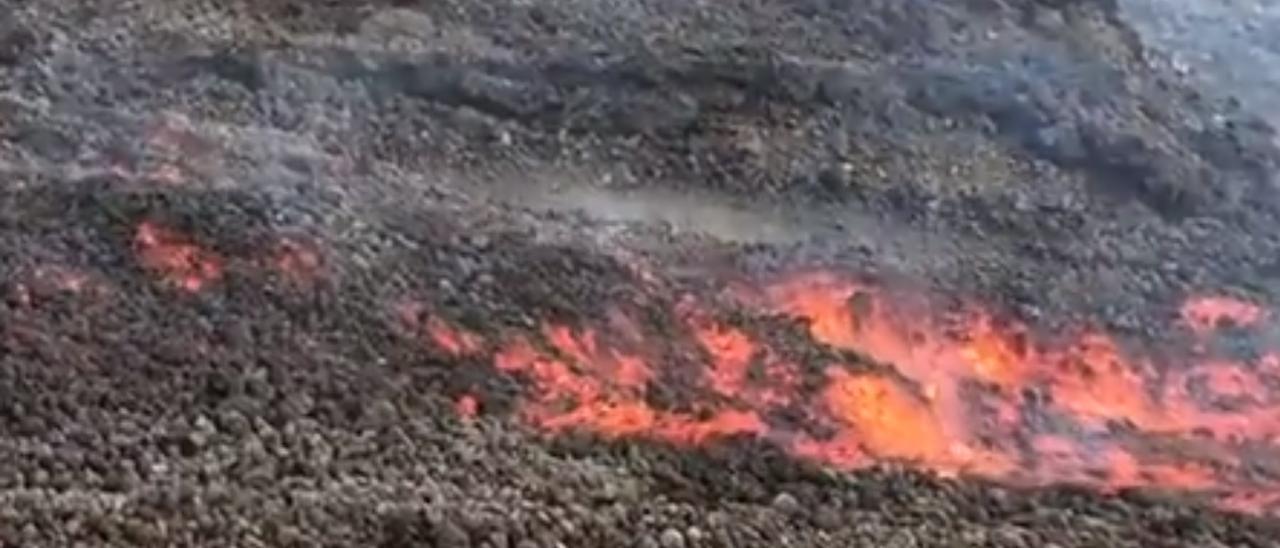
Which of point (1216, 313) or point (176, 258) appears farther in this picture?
point (1216, 313)

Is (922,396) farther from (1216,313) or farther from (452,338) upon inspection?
(452,338)

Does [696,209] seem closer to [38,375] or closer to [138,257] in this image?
[138,257]

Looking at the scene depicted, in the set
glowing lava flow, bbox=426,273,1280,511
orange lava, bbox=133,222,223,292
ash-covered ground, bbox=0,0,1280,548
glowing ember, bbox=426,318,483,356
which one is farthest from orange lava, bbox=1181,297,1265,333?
orange lava, bbox=133,222,223,292

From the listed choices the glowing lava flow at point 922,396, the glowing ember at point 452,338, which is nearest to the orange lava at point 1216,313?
the glowing lava flow at point 922,396

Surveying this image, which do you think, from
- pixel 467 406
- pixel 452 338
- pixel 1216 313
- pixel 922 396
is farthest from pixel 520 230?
pixel 1216 313

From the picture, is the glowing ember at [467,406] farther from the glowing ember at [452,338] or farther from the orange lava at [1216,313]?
the orange lava at [1216,313]

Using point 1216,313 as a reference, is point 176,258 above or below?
below

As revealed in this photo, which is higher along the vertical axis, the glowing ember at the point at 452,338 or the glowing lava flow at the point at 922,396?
the glowing lava flow at the point at 922,396
